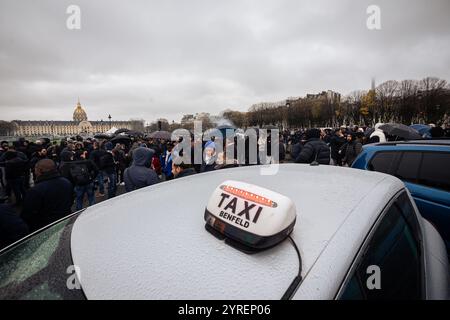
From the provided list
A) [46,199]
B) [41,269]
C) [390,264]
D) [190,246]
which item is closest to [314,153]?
[390,264]

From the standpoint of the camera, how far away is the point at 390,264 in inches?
53.3

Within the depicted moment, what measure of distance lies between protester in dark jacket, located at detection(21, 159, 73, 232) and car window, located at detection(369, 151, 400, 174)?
4996mm

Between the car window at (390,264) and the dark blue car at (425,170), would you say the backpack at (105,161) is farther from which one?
the car window at (390,264)

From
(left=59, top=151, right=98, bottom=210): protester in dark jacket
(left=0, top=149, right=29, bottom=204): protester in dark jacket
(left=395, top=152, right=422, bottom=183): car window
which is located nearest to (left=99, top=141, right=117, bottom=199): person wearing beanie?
(left=59, top=151, right=98, bottom=210): protester in dark jacket

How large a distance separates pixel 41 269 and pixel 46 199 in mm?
2859

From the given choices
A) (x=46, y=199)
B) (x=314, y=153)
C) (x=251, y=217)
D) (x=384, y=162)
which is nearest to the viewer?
(x=251, y=217)

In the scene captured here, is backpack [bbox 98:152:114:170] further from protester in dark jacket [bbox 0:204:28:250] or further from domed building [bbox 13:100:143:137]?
domed building [bbox 13:100:143:137]

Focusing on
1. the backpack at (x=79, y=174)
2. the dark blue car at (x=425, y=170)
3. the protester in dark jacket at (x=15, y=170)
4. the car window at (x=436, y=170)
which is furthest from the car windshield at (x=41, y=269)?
the protester in dark jacket at (x=15, y=170)

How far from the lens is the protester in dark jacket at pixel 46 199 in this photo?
3.39 m

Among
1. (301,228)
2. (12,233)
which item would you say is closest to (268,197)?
(301,228)

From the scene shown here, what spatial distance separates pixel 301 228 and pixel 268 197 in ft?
0.78

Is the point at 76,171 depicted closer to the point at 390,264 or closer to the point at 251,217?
the point at 251,217

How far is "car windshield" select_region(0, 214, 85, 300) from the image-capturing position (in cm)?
99

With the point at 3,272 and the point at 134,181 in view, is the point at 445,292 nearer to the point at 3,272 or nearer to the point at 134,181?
the point at 3,272
